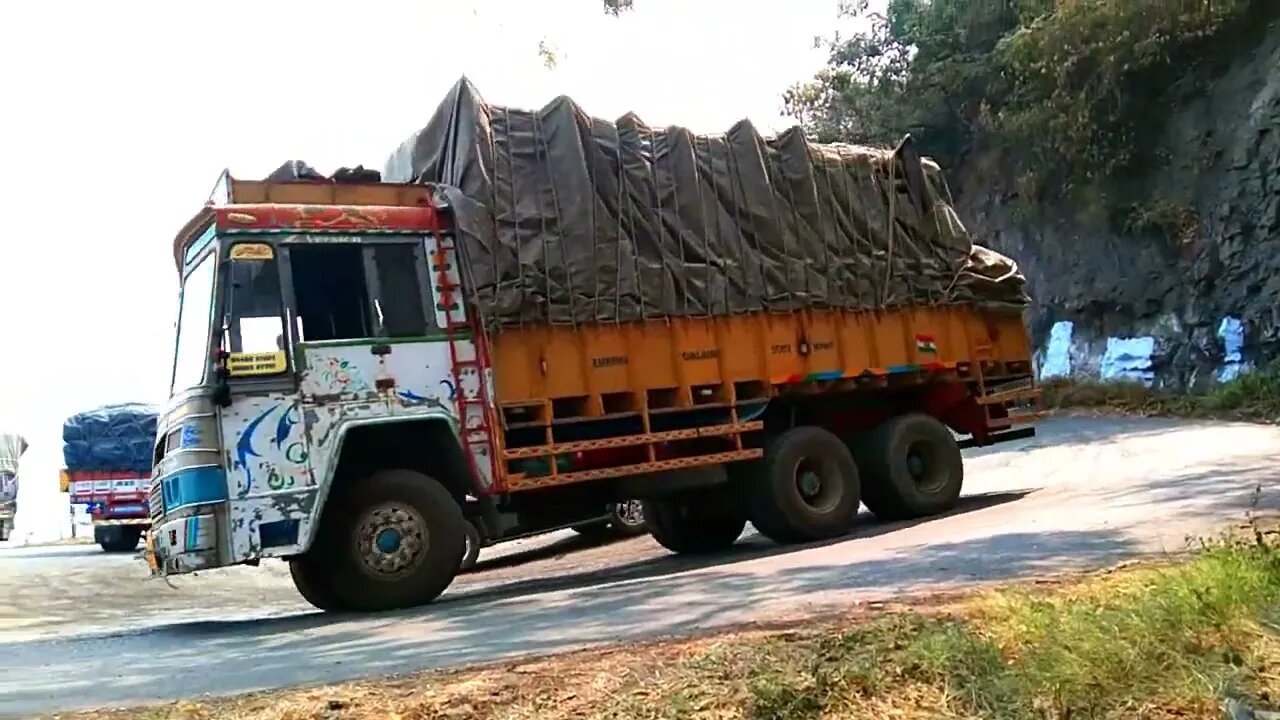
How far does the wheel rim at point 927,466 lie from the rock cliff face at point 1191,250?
43.0ft

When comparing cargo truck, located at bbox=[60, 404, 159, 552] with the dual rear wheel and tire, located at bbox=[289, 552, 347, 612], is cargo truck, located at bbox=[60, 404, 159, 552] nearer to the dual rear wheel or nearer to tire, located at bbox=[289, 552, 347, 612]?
the dual rear wheel

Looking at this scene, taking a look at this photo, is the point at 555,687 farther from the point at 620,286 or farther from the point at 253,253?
the point at 620,286

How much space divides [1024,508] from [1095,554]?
364cm

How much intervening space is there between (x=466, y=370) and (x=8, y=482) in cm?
2879

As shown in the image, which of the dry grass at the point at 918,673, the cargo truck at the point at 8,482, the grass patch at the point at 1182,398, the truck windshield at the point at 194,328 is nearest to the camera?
the dry grass at the point at 918,673

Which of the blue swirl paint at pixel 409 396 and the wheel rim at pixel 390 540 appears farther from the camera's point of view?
the blue swirl paint at pixel 409 396

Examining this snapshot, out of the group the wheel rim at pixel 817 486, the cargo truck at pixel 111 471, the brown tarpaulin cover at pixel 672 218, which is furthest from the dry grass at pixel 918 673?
the cargo truck at pixel 111 471

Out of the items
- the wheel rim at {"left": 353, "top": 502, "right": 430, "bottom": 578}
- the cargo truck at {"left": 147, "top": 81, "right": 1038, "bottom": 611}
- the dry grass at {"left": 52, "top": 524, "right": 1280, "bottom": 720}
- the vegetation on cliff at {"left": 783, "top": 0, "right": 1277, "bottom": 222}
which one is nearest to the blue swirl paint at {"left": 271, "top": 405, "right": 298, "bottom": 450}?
the cargo truck at {"left": 147, "top": 81, "right": 1038, "bottom": 611}

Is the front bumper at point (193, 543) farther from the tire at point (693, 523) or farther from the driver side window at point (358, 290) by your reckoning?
the tire at point (693, 523)

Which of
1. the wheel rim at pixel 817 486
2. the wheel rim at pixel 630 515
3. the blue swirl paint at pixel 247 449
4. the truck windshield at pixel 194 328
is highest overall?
the truck windshield at pixel 194 328

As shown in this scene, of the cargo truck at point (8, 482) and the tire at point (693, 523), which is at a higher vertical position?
the cargo truck at point (8, 482)

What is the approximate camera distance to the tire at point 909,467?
12.3 metres

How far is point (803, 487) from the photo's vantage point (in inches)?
456

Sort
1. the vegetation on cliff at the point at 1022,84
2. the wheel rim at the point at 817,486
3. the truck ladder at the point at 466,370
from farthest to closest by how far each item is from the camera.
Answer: the vegetation on cliff at the point at 1022,84 < the wheel rim at the point at 817,486 < the truck ladder at the point at 466,370
